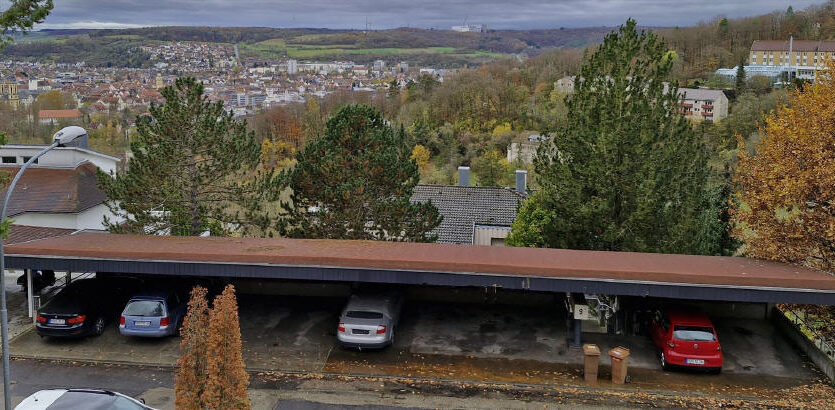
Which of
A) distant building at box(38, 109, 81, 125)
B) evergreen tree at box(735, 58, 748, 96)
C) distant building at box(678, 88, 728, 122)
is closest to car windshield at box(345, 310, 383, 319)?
distant building at box(678, 88, 728, 122)

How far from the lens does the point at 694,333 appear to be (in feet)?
45.3

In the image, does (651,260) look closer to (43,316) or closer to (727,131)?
(43,316)

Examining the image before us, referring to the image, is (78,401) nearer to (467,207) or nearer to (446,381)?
(446,381)

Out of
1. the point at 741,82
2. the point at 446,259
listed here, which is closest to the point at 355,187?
the point at 446,259

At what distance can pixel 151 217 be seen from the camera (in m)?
21.2

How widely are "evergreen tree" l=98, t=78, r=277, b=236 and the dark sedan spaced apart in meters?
4.42

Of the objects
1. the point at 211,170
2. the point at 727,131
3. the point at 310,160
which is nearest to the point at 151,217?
the point at 211,170

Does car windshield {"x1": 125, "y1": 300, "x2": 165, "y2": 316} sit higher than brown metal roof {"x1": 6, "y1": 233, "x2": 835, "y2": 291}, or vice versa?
brown metal roof {"x1": 6, "y1": 233, "x2": 835, "y2": 291}

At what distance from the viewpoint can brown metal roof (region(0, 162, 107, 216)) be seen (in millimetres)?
24562

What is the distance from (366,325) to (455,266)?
92.4 inches

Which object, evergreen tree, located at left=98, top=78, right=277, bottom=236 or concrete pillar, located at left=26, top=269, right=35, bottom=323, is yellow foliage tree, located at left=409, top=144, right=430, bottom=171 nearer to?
evergreen tree, located at left=98, top=78, right=277, bottom=236

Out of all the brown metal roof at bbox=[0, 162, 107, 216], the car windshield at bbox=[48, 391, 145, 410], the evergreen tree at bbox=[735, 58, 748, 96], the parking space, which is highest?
the evergreen tree at bbox=[735, 58, 748, 96]

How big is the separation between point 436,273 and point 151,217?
11.2 meters

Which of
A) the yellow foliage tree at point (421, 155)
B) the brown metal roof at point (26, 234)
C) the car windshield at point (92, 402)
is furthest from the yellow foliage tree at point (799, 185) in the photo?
the yellow foliage tree at point (421, 155)
